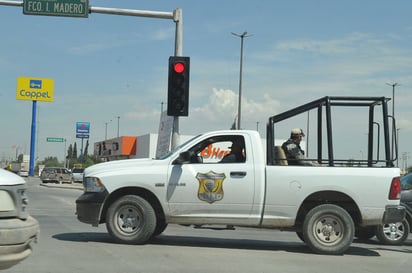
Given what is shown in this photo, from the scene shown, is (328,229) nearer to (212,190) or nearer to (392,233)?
(212,190)

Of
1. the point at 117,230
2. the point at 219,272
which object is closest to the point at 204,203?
the point at 117,230

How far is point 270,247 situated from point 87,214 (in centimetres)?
336

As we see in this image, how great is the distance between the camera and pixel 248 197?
31.0ft

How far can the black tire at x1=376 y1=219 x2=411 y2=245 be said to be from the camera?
11.3 m

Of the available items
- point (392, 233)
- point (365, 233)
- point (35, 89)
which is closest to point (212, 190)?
point (365, 233)

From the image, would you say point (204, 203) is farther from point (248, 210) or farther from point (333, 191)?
point (333, 191)

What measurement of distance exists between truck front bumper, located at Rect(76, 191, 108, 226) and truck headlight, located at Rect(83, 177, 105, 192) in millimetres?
71

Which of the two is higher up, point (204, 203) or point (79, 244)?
point (204, 203)

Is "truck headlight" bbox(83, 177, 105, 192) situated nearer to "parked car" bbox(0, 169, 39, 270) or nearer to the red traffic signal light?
"parked car" bbox(0, 169, 39, 270)

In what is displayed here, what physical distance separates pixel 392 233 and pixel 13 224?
8.43 meters

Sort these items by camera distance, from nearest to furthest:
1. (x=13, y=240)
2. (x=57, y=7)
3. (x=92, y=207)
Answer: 1. (x=13, y=240)
2. (x=92, y=207)
3. (x=57, y=7)

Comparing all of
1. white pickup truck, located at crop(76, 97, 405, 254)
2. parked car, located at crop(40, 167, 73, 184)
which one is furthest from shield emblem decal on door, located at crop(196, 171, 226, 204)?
parked car, located at crop(40, 167, 73, 184)

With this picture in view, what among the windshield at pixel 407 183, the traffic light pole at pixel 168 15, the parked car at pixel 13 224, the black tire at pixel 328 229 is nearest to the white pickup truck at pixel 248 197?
the black tire at pixel 328 229

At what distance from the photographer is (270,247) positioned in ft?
33.5
